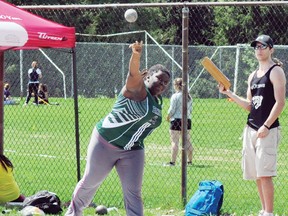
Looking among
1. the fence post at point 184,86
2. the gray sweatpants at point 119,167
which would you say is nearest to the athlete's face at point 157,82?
the gray sweatpants at point 119,167

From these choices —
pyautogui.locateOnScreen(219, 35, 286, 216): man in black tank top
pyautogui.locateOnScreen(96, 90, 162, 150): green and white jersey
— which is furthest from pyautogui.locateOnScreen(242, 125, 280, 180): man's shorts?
pyautogui.locateOnScreen(96, 90, 162, 150): green and white jersey

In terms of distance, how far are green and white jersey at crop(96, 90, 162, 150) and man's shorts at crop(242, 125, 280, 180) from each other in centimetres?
123

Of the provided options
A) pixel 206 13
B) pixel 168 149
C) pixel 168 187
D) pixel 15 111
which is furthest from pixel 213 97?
pixel 168 187

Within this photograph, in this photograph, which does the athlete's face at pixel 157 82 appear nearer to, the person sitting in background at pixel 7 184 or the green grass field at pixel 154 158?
the green grass field at pixel 154 158

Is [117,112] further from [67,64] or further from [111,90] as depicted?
[67,64]

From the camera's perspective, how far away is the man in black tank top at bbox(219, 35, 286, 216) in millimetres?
7465

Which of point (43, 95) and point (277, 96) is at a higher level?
point (43, 95)

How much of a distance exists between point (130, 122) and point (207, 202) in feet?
5.87

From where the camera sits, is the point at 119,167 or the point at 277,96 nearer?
the point at 119,167

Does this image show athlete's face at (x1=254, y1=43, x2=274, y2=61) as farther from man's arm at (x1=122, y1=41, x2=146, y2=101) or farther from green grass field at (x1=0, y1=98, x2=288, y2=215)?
green grass field at (x1=0, y1=98, x2=288, y2=215)

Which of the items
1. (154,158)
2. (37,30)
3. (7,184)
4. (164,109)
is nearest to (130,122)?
(37,30)

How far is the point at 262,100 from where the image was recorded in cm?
758

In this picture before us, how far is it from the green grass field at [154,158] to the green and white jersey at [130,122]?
1855 millimetres

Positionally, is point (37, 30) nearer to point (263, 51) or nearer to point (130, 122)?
point (130, 122)
